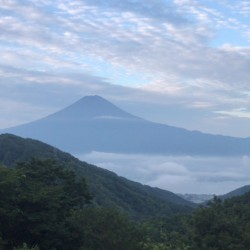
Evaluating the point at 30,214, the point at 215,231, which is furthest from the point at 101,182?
the point at 30,214

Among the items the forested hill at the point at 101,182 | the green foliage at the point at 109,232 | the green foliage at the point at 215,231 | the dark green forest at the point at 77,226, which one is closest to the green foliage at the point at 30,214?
the dark green forest at the point at 77,226

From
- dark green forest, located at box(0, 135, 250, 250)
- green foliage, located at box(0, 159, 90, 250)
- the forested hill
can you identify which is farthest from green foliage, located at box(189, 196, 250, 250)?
the forested hill

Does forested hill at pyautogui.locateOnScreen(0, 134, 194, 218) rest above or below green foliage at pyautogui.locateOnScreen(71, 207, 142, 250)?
above

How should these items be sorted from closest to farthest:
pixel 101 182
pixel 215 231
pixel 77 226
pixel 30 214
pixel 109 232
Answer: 1. pixel 30 214
2. pixel 215 231
3. pixel 109 232
4. pixel 77 226
5. pixel 101 182

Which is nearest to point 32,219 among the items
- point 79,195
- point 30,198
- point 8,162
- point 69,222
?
point 30,198

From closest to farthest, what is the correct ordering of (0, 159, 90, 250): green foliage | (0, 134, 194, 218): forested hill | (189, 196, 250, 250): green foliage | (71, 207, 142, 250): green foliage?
(0, 159, 90, 250): green foliage < (189, 196, 250, 250): green foliage < (71, 207, 142, 250): green foliage < (0, 134, 194, 218): forested hill

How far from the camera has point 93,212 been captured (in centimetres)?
2122

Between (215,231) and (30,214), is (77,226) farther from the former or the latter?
(215,231)

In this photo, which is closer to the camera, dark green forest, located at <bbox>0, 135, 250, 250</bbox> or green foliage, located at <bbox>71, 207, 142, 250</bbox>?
dark green forest, located at <bbox>0, 135, 250, 250</bbox>

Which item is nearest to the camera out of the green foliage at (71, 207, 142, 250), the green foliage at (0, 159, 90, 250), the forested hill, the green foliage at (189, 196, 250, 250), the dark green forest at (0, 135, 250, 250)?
the green foliage at (0, 159, 90, 250)

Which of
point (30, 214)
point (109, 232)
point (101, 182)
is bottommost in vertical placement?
point (109, 232)

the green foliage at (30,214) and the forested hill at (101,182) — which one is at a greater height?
the forested hill at (101,182)

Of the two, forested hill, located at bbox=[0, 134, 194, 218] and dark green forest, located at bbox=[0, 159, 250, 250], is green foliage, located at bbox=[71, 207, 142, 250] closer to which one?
dark green forest, located at bbox=[0, 159, 250, 250]

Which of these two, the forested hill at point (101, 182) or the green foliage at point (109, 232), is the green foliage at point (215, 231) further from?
the forested hill at point (101, 182)
